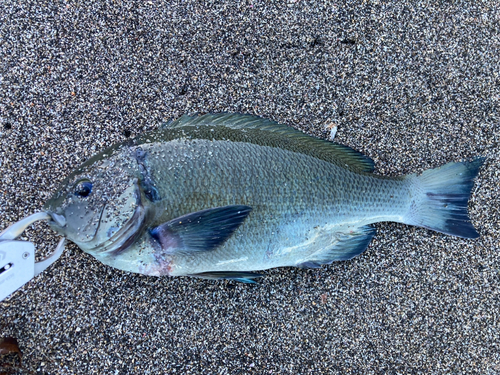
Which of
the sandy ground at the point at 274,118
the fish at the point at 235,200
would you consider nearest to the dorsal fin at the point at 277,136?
the fish at the point at 235,200

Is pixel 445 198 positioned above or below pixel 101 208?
below

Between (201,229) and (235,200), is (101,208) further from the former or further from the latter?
(235,200)

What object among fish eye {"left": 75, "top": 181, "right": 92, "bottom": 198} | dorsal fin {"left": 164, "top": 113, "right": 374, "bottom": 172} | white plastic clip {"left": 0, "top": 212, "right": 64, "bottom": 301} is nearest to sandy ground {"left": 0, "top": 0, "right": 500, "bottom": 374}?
dorsal fin {"left": 164, "top": 113, "right": 374, "bottom": 172}

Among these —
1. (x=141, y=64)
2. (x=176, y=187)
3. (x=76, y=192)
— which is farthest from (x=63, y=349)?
(x=141, y=64)

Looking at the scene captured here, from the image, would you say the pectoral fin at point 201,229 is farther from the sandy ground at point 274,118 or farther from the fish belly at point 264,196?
the sandy ground at point 274,118

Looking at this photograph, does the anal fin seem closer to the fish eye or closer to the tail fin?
the tail fin

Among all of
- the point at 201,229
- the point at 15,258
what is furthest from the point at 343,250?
the point at 15,258

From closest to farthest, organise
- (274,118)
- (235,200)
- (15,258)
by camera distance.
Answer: (15,258) → (235,200) → (274,118)
